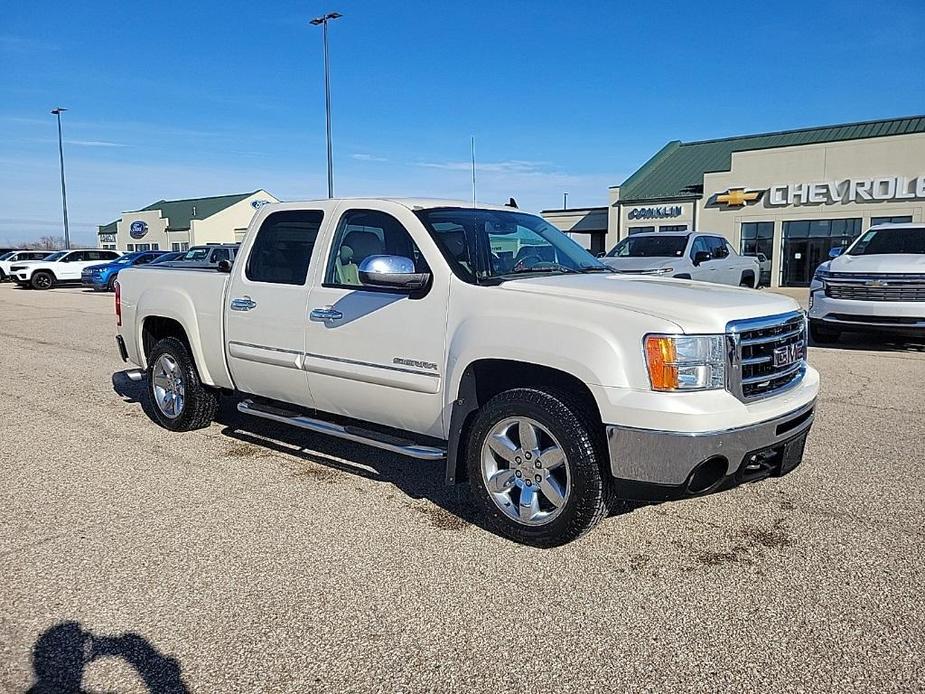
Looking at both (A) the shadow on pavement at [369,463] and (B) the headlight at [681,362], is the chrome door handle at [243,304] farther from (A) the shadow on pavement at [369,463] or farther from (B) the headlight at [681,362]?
(B) the headlight at [681,362]

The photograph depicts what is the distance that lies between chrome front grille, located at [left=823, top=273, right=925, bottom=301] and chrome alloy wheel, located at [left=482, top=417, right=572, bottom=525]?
27.9ft

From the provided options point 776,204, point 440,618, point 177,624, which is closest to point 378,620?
point 440,618

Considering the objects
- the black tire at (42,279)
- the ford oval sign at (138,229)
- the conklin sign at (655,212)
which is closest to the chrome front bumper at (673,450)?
the conklin sign at (655,212)

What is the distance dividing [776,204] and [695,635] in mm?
32441

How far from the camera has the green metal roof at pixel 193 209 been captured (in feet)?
211

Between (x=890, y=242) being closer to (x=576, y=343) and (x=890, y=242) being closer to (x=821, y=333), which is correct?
(x=821, y=333)

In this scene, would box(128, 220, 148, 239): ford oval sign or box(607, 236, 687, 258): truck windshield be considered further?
box(128, 220, 148, 239): ford oval sign

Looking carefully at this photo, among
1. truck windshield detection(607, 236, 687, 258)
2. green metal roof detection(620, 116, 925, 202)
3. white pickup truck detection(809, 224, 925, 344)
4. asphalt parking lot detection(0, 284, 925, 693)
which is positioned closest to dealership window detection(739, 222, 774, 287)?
green metal roof detection(620, 116, 925, 202)

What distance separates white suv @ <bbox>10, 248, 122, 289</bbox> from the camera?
32750 millimetres

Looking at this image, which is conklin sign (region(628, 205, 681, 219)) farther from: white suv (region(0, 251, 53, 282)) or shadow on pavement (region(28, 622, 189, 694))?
shadow on pavement (region(28, 622, 189, 694))

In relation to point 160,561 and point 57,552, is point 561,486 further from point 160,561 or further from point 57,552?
point 57,552

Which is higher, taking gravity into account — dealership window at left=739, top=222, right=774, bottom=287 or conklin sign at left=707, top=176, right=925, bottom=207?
conklin sign at left=707, top=176, right=925, bottom=207

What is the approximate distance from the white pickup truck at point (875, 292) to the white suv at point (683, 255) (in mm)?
2435

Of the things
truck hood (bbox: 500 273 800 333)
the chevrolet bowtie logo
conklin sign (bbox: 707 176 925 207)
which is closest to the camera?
truck hood (bbox: 500 273 800 333)
